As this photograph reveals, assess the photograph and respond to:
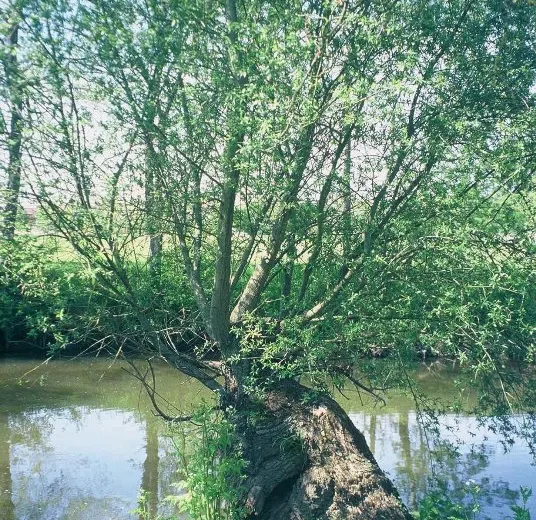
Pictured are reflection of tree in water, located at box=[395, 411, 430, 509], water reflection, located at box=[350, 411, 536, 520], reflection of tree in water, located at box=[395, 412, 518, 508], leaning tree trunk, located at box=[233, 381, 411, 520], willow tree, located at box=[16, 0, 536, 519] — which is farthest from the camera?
reflection of tree in water, located at box=[395, 411, 430, 509]

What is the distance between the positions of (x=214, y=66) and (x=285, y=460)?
3088mm

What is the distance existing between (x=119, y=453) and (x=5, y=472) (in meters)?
1.37

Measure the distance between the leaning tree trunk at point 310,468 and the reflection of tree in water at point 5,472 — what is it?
106 inches

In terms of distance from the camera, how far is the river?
24.8 feet

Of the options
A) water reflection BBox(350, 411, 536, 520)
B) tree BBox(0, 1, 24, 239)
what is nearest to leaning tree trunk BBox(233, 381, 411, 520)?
water reflection BBox(350, 411, 536, 520)

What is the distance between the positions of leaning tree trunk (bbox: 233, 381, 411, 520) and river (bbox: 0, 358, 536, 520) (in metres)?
0.78

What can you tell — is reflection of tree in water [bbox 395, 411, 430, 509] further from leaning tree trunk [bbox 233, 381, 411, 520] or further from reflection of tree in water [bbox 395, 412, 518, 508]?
leaning tree trunk [bbox 233, 381, 411, 520]

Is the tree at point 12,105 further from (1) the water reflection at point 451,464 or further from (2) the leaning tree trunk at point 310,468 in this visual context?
(1) the water reflection at point 451,464

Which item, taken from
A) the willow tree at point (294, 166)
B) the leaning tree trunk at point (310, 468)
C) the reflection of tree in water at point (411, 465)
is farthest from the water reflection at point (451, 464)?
the willow tree at point (294, 166)

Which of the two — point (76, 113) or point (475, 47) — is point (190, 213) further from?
point (475, 47)

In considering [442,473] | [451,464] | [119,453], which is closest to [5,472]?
[119,453]

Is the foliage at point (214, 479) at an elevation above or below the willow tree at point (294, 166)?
below

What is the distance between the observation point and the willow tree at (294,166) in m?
5.23

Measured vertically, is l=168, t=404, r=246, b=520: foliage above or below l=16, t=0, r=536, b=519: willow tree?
below
